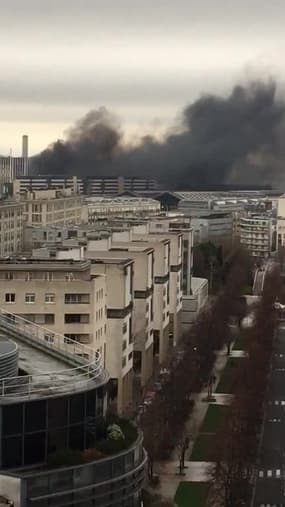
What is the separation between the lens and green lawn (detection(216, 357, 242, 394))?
1511cm

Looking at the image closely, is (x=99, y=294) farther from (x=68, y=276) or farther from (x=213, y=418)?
(x=213, y=418)

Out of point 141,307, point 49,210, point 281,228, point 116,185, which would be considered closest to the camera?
point 141,307

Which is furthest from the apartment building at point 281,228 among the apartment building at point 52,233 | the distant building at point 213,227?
the apartment building at point 52,233

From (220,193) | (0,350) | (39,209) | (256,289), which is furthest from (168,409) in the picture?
(220,193)

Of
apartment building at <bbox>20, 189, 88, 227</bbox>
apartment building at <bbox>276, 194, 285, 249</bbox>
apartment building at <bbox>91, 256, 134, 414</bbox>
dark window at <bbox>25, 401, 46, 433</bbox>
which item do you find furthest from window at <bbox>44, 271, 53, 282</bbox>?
apartment building at <bbox>276, 194, 285, 249</bbox>

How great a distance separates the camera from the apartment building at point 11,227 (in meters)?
29.1

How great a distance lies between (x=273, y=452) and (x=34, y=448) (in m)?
6.93

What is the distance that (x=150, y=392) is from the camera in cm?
1423

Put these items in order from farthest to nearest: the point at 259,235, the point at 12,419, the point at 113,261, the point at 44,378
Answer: the point at 259,235 → the point at 113,261 → the point at 44,378 → the point at 12,419

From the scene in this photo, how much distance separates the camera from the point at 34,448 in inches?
205

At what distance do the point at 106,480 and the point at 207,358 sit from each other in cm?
1042

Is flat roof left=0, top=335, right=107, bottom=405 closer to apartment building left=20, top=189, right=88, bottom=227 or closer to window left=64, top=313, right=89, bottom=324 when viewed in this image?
window left=64, top=313, right=89, bottom=324

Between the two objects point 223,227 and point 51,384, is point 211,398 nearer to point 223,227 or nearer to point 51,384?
point 51,384

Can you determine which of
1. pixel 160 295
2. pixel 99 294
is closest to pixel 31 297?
pixel 99 294
